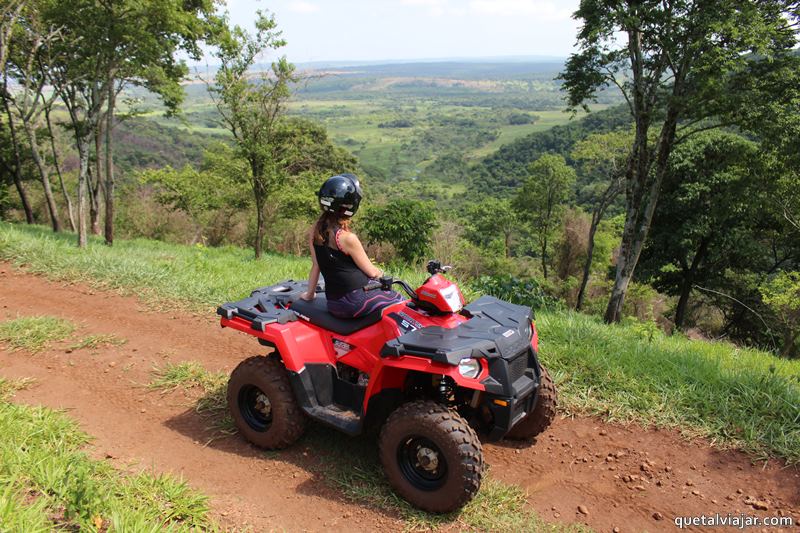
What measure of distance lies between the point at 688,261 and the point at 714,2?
13280mm

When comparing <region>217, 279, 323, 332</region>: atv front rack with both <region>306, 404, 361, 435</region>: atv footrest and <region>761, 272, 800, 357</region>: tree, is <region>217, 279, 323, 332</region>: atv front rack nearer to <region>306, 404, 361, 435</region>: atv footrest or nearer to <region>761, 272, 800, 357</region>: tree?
<region>306, 404, 361, 435</region>: atv footrest

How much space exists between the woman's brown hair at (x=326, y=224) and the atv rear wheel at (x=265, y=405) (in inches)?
45.7

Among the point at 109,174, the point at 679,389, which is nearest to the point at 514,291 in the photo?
the point at 679,389

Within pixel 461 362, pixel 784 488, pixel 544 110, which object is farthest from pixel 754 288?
pixel 544 110

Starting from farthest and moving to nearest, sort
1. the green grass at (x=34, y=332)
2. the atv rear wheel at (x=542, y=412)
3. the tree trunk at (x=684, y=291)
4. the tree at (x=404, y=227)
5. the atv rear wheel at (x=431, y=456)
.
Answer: the tree at (x=404, y=227)
the tree trunk at (x=684, y=291)
the green grass at (x=34, y=332)
the atv rear wheel at (x=542, y=412)
the atv rear wheel at (x=431, y=456)

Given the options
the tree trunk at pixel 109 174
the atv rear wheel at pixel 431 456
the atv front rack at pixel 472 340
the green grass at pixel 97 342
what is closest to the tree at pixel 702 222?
the atv front rack at pixel 472 340

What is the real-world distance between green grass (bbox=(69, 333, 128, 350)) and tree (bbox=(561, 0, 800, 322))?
1116 centimetres

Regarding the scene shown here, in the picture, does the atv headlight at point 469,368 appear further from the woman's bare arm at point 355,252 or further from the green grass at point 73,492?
the green grass at point 73,492

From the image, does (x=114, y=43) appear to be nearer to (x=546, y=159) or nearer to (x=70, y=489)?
(x=70, y=489)

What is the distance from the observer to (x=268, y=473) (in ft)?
13.3

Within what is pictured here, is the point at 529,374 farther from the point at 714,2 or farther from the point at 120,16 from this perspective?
the point at 120,16

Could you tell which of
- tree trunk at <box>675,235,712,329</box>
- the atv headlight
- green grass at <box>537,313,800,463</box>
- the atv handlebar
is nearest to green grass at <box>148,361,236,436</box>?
the atv handlebar

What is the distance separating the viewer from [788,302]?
14.1m

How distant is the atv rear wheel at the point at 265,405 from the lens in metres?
4.17
